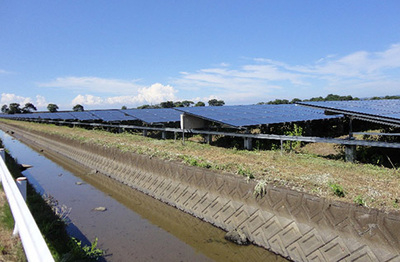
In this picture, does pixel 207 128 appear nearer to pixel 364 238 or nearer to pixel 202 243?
pixel 202 243

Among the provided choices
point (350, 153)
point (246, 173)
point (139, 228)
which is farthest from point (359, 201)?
point (139, 228)

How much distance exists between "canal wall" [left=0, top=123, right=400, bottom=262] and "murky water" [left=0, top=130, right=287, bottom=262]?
448mm

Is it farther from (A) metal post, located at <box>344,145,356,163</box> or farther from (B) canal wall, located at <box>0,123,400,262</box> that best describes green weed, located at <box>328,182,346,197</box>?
(A) metal post, located at <box>344,145,356,163</box>

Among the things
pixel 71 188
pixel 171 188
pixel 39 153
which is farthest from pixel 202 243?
pixel 39 153

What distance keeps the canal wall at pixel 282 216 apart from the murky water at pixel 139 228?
45 cm

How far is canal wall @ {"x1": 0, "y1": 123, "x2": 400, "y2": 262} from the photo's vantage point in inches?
209

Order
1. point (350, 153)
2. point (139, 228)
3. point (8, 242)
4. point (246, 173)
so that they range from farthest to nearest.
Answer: point (350, 153)
point (139, 228)
point (246, 173)
point (8, 242)

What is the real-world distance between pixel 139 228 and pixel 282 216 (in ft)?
15.9

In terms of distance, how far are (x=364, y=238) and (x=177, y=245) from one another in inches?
191

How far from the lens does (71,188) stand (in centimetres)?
1421

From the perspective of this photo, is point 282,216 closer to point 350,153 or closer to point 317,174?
point 317,174

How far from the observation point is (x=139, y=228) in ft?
30.1

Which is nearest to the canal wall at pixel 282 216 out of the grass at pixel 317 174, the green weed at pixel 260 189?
the green weed at pixel 260 189

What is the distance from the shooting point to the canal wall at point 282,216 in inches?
209
